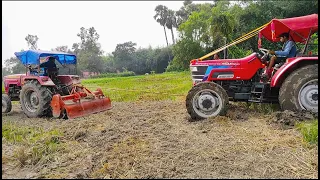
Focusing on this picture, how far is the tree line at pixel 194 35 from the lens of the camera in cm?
2366

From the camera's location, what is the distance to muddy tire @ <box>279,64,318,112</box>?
513 centimetres

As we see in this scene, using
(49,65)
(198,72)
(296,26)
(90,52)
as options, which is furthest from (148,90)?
(90,52)

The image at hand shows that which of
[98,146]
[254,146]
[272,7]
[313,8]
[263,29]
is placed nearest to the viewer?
[254,146]

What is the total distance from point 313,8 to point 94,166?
29.8m

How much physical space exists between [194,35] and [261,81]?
36.2 meters

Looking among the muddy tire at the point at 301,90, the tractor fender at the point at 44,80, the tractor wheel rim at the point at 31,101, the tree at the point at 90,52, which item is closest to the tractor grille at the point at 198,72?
the muddy tire at the point at 301,90

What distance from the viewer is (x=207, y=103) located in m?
5.75

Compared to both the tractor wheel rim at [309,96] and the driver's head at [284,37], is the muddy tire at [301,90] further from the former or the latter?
the driver's head at [284,37]

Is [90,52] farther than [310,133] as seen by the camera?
Yes

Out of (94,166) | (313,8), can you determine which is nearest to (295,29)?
(94,166)

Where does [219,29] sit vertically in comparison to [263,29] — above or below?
above

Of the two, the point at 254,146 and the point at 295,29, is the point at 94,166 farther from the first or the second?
the point at 295,29

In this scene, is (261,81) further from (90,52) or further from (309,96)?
(90,52)

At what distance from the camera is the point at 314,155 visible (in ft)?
11.5
